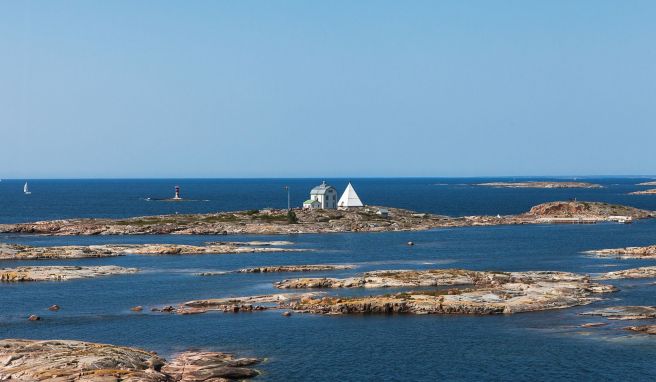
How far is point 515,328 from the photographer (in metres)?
71.7

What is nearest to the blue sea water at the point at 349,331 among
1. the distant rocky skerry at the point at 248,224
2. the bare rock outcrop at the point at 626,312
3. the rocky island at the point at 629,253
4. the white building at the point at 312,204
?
the bare rock outcrop at the point at 626,312

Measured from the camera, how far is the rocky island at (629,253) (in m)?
122

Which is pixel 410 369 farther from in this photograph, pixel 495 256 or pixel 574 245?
pixel 574 245

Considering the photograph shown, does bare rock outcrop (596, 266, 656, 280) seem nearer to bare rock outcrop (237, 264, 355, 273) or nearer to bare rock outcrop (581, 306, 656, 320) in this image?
bare rock outcrop (581, 306, 656, 320)

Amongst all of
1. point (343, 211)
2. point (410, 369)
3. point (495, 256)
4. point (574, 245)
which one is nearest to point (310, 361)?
point (410, 369)

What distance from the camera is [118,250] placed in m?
138

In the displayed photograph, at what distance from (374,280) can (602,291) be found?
2640cm

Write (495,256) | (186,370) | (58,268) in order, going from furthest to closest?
1. (495,256)
2. (58,268)
3. (186,370)

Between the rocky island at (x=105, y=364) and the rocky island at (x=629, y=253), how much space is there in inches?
3202

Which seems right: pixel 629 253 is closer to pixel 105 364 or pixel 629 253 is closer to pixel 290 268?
pixel 290 268

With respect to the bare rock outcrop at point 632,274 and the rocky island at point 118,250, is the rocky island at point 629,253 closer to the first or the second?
the bare rock outcrop at point 632,274

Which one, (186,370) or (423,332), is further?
(423,332)

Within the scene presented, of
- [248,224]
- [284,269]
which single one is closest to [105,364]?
[284,269]

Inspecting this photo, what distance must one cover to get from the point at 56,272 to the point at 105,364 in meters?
56.9
